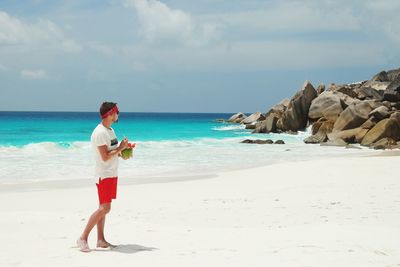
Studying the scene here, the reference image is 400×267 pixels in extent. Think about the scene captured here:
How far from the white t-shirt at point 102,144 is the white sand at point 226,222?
962 millimetres

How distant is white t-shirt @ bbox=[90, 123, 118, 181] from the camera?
20.4ft

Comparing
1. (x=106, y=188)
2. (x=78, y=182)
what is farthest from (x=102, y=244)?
(x=78, y=182)

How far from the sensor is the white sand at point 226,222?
19.8 feet

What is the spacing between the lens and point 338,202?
415 inches

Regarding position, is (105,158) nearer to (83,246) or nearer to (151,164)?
(83,246)

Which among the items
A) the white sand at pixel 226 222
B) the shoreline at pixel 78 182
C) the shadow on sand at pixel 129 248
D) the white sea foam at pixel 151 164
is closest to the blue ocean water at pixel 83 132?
the white sea foam at pixel 151 164

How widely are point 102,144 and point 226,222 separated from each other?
3456mm

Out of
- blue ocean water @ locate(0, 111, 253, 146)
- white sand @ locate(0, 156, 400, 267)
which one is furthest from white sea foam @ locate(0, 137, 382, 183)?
blue ocean water @ locate(0, 111, 253, 146)

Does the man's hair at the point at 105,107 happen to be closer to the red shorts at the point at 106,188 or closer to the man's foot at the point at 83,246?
the red shorts at the point at 106,188

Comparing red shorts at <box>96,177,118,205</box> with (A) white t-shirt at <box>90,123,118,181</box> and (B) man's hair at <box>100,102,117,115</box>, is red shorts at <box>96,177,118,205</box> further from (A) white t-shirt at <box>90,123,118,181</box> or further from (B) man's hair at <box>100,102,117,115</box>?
(B) man's hair at <box>100,102,117,115</box>

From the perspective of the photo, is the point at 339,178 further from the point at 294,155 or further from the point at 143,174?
the point at 294,155

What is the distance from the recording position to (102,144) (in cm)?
620

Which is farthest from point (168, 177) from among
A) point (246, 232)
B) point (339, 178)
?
point (246, 232)

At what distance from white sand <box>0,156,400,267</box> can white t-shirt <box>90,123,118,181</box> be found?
0.96 metres
